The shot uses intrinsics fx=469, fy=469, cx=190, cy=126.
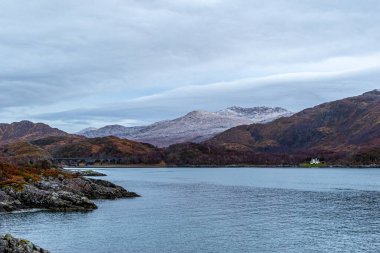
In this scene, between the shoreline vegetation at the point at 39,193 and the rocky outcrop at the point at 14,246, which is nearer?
the rocky outcrop at the point at 14,246

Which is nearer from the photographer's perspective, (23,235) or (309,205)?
(23,235)

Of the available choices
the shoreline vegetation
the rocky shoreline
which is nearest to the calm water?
the rocky shoreline

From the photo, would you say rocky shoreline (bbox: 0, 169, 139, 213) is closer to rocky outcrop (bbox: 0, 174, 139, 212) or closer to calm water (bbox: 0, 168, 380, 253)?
rocky outcrop (bbox: 0, 174, 139, 212)

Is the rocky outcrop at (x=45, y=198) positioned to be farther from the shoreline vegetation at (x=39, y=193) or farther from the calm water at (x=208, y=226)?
the calm water at (x=208, y=226)

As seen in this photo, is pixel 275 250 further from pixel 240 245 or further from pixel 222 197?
pixel 222 197

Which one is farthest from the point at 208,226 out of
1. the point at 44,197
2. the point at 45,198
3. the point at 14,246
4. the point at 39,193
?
the point at 39,193

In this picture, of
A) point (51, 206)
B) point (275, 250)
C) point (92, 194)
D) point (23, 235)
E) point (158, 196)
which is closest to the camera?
point (275, 250)

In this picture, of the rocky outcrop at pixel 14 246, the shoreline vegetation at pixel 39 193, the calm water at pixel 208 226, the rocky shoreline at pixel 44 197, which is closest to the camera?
the rocky outcrop at pixel 14 246

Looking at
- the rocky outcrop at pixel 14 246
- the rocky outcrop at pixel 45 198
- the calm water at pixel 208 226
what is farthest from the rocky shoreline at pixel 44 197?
the rocky outcrop at pixel 14 246

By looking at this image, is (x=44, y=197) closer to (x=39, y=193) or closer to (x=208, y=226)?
(x=39, y=193)

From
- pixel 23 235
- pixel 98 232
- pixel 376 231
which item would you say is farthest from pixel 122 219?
pixel 376 231

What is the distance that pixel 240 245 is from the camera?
63.9 m

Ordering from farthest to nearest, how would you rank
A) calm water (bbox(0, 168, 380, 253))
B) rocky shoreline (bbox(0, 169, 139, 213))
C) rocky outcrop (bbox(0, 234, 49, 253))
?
rocky shoreline (bbox(0, 169, 139, 213)) < calm water (bbox(0, 168, 380, 253)) < rocky outcrop (bbox(0, 234, 49, 253))

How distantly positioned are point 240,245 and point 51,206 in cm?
4694
